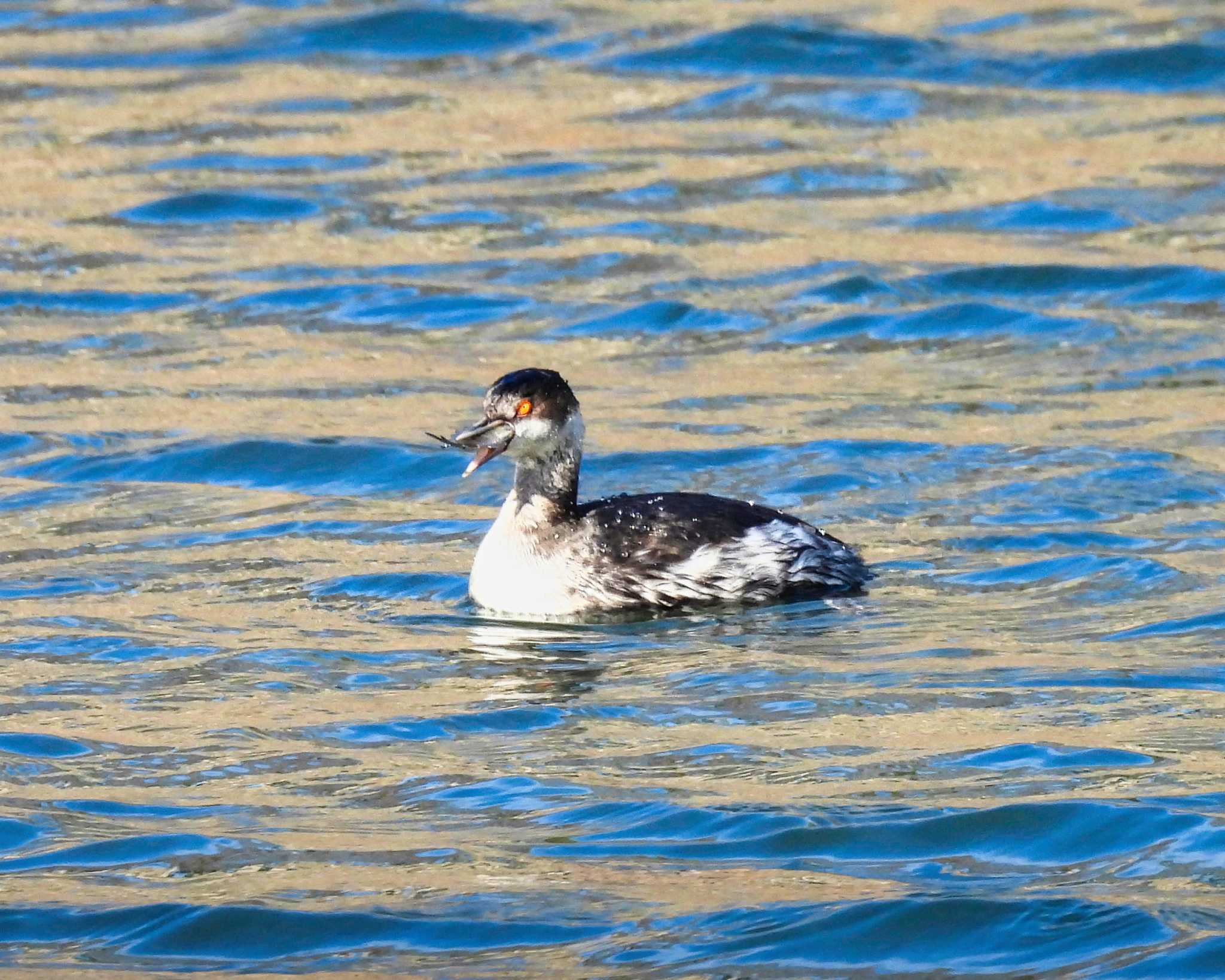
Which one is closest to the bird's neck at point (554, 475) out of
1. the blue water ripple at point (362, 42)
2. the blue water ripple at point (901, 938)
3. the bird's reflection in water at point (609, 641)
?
the bird's reflection in water at point (609, 641)

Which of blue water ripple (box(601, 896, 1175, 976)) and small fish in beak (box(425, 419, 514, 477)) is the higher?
small fish in beak (box(425, 419, 514, 477))

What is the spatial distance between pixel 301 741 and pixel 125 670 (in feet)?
3.72

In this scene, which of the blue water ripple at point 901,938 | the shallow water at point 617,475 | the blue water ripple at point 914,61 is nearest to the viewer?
the blue water ripple at point 901,938

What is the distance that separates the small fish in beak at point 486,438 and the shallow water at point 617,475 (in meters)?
0.67

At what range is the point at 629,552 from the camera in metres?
10.2

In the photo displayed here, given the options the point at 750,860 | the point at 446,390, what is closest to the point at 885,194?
the point at 446,390

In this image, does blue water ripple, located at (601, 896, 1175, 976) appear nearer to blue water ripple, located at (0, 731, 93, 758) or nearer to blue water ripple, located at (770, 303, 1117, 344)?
blue water ripple, located at (0, 731, 93, 758)

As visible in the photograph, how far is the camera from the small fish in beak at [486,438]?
32.9ft

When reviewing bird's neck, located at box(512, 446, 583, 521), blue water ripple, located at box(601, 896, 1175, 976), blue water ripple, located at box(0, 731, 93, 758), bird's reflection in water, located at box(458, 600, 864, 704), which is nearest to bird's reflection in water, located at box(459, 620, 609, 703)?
bird's reflection in water, located at box(458, 600, 864, 704)

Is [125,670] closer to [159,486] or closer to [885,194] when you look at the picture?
[159,486]

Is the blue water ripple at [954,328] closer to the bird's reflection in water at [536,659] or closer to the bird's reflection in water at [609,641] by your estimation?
the bird's reflection in water at [609,641]

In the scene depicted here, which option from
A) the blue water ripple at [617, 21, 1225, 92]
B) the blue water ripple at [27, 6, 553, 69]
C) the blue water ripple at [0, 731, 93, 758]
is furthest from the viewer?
the blue water ripple at [27, 6, 553, 69]

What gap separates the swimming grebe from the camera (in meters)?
10.1

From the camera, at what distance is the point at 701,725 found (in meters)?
8.30
